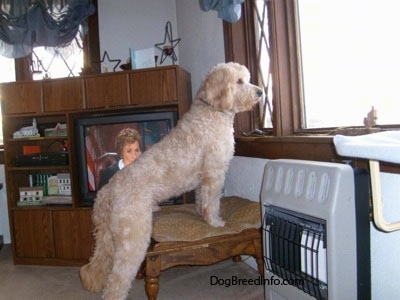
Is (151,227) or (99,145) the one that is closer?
(151,227)

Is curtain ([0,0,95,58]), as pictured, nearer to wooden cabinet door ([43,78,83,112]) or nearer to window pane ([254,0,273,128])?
wooden cabinet door ([43,78,83,112])

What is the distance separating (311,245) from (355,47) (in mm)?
979

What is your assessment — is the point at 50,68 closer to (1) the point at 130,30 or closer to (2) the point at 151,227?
(1) the point at 130,30

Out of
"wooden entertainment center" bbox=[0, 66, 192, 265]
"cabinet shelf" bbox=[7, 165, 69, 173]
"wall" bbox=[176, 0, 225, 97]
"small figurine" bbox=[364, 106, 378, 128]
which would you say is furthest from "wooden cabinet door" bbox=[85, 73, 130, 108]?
"small figurine" bbox=[364, 106, 378, 128]

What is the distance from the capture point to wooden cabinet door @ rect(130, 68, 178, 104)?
111 inches

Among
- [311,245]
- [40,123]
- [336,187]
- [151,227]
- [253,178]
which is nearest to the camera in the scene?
[336,187]

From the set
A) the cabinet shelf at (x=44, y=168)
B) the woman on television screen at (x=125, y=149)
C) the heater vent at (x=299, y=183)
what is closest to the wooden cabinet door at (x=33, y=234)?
the cabinet shelf at (x=44, y=168)

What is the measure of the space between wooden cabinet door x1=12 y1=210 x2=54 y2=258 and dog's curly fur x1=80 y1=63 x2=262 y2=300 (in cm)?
122

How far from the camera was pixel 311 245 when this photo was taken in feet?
3.96

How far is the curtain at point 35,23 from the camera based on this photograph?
3.36 meters

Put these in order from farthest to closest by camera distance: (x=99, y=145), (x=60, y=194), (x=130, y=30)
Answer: (x=130, y=30)
(x=60, y=194)
(x=99, y=145)

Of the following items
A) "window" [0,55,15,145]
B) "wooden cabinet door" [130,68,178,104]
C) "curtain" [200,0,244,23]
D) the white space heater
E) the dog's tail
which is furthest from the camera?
"window" [0,55,15,145]

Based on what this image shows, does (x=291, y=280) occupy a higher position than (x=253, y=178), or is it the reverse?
(x=253, y=178)

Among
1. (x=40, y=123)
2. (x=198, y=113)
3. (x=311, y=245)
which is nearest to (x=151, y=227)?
(x=198, y=113)
